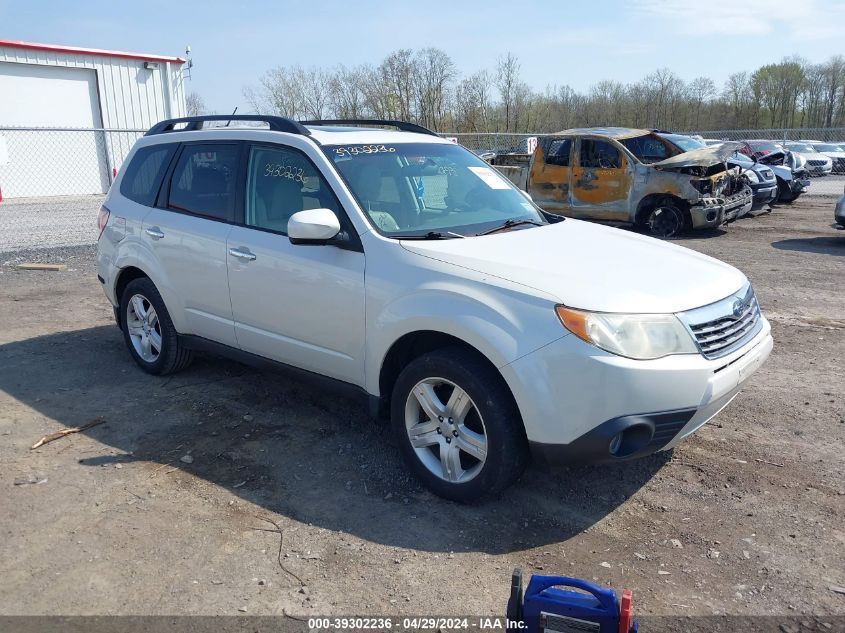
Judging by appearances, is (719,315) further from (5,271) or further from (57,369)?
(5,271)

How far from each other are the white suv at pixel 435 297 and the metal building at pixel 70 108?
1723cm

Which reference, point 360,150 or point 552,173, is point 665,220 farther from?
point 360,150

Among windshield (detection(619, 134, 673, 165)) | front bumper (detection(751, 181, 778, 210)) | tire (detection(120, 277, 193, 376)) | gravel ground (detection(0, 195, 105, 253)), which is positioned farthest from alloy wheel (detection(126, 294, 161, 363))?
front bumper (detection(751, 181, 778, 210))

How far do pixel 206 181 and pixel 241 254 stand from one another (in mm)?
816

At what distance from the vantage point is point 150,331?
5633mm

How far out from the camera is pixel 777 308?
7.62 meters

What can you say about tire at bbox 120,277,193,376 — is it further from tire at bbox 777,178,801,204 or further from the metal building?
the metal building

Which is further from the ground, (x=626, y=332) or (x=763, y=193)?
(x=626, y=332)

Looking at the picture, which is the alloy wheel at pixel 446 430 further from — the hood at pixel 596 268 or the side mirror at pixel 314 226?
the side mirror at pixel 314 226

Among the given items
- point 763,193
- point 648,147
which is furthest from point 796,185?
point 648,147

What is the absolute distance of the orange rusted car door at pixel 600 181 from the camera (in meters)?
12.7

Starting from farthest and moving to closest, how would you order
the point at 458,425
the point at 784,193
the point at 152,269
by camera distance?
the point at 784,193
the point at 152,269
the point at 458,425

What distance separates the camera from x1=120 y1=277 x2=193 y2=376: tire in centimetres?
541

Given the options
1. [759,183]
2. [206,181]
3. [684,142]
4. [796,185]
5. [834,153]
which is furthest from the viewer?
[834,153]
